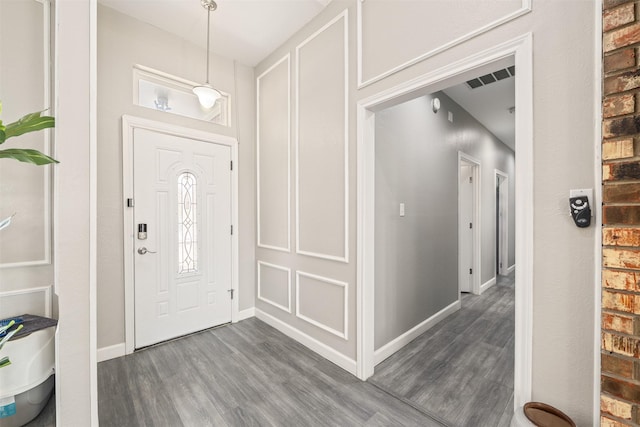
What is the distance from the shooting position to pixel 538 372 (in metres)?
1.32

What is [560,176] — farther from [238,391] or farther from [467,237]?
[467,237]

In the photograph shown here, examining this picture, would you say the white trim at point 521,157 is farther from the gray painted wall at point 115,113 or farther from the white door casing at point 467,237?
the white door casing at point 467,237

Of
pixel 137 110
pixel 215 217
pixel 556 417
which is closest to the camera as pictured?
pixel 556 417

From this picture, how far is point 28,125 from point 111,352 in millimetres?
2196

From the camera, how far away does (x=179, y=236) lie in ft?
9.12

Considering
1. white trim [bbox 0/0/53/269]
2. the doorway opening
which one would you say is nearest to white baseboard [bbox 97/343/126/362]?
white trim [bbox 0/0/53/269]

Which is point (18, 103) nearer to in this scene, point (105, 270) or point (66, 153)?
point (66, 153)

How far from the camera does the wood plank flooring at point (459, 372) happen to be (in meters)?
1.80

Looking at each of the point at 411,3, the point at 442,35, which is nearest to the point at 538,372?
the point at 442,35

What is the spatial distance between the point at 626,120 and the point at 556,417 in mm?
1256

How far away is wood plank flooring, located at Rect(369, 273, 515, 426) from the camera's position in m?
1.80

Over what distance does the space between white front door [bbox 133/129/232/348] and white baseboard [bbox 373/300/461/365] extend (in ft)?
5.80

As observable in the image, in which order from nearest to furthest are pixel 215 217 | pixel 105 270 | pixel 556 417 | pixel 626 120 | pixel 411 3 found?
1. pixel 626 120
2. pixel 556 417
3. pixel 411 3
4. pixel 105 270
5. pixel 215 217

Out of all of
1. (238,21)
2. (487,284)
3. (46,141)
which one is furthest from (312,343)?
(487,284)
